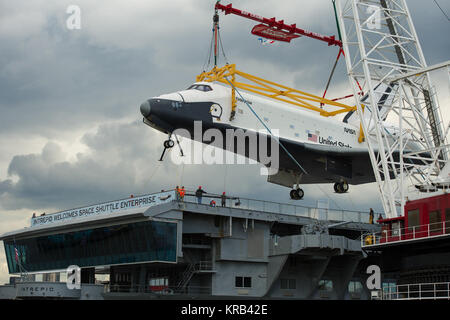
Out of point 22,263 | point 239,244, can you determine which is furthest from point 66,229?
point 239,244

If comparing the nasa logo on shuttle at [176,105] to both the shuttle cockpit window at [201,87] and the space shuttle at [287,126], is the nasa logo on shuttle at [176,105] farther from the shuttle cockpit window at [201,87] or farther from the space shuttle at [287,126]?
the shuttle cockpit window at [201,87]

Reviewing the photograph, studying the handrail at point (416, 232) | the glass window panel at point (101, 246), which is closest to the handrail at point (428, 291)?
the handrail at point (416, 232)

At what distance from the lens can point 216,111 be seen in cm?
4925

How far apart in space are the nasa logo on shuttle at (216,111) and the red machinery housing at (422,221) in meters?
15.1


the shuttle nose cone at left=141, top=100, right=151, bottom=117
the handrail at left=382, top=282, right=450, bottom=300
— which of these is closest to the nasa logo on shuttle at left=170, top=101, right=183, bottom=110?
the shuttle nose cone at left=141, top=100, right=151, bottom=117

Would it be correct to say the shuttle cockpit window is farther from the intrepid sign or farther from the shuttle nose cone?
the intrepid sign

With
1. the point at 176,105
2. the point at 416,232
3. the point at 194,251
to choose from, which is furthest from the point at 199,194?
the point at 416,232

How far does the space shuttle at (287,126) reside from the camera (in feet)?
155

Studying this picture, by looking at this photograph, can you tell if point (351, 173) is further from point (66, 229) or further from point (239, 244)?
point (66, 229)

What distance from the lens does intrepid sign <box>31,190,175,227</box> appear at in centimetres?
5825

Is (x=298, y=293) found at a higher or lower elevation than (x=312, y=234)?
lower

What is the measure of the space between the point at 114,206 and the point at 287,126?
1907 centimetres

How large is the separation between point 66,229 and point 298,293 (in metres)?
24.6

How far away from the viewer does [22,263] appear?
241 ft
